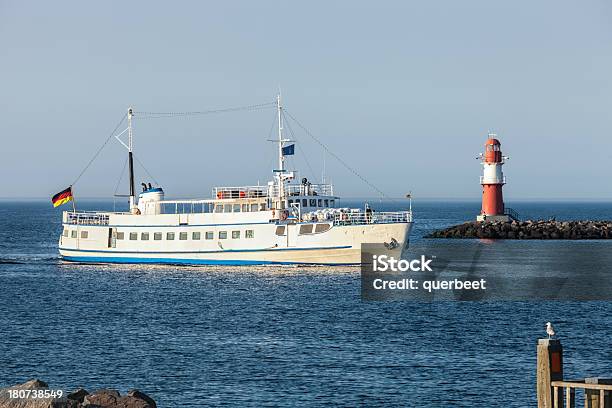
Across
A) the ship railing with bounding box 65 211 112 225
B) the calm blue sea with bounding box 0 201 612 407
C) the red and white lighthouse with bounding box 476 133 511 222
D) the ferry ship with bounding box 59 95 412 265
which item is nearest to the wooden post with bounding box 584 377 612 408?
the calm blue sea with bounding box 0 201 612 407

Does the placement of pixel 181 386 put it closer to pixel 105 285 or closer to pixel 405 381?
pixel 405 381

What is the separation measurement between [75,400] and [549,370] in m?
10.5

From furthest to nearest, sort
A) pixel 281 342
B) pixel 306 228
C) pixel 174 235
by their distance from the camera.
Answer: pixel 174 235
pixel 306 228
pixel 281 342

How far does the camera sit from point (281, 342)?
39.0m

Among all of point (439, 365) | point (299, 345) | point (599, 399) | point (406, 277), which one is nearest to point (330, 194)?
point (406, 277)

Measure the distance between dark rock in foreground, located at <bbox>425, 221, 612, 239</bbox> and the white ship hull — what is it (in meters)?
42.6

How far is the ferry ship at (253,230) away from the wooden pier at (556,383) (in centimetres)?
4098

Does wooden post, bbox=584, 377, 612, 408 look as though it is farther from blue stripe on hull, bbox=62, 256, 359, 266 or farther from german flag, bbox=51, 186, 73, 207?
german flag, bbox=51, 186, 73, 207

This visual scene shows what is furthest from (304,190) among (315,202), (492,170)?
(492,170)

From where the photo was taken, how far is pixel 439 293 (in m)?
57.0

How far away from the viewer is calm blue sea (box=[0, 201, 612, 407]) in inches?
1223

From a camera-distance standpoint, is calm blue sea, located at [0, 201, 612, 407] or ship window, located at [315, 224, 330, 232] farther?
ship window, located at [315, 224, 330, 232]

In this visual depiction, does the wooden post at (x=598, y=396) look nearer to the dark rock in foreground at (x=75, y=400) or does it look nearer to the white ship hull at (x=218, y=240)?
the dark rock in foreground at (x=75, y=400)

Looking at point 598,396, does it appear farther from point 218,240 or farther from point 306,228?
point 218,240
